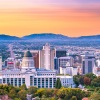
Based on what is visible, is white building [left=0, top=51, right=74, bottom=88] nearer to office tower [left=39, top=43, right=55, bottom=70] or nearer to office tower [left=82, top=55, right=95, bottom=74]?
office tower [left=39, top=43, right=55, bottom=70]

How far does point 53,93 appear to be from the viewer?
18.2 meters

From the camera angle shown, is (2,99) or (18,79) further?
(18,79)

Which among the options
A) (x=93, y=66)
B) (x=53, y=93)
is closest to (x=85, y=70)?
(x=93, y=66)

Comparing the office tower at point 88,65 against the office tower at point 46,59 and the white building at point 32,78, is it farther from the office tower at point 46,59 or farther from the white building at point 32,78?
the white building at point 32,78

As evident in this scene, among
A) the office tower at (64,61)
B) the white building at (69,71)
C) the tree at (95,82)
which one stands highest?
the office tower at (64,61)

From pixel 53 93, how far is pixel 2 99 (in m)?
2.74

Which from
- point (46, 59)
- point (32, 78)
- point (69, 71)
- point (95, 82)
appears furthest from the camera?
point (46, 59)

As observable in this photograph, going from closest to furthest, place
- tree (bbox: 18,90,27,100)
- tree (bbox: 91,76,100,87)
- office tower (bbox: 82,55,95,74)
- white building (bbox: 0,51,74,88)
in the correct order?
tree (bbox: 18,90,27,100), tree (bbox: 91,76,100,87), white building (bbox: 0,51,74,88), office tower (bbox: 82,55,95,74)

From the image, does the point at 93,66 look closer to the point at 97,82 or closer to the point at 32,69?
the point at 32,69

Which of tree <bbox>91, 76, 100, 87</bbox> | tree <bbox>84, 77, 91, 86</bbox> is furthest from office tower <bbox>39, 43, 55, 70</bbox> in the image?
Result: tree <bbox>91, 76, 100, 87</bbox>

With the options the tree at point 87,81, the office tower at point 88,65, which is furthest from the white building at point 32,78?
the office tower at point 88,65

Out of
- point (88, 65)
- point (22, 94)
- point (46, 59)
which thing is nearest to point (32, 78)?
point (22, 94)

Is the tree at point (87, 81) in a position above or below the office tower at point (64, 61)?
below

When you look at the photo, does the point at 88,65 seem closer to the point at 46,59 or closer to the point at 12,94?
the point at 46,59
